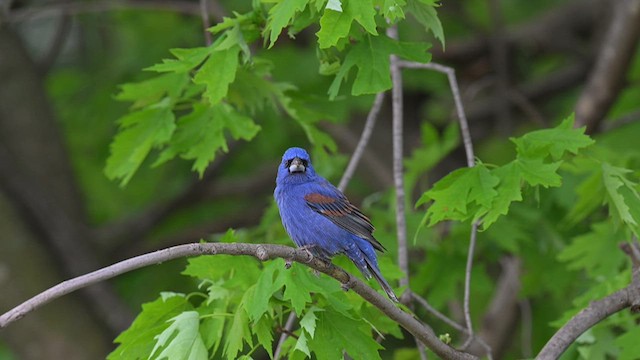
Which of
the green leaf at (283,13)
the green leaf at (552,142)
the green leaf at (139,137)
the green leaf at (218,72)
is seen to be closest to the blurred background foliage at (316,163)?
the green leaf at (139,137)

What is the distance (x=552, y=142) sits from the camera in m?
4.77

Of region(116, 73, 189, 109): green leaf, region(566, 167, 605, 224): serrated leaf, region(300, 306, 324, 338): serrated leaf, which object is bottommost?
region(566, 167, 605, 224): serrated leaf

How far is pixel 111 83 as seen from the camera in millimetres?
9828

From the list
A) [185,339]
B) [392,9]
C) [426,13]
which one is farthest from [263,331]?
[426,13]

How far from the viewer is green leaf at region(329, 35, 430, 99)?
4.53 m

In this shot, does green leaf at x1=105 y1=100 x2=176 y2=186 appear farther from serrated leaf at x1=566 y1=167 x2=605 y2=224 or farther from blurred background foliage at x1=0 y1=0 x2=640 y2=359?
serrated leaf at x1=566 y1=167 x2=605 y2=224

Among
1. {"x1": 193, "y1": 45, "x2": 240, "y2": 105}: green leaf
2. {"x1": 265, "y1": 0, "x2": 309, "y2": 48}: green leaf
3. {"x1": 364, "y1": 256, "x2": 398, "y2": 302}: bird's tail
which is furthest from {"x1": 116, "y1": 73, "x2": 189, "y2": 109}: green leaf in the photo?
{"x1": 364, "y1": 256, "x2": 398, "y2": 302}: bird's tail

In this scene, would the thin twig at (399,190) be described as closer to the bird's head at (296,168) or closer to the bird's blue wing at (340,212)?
the bird's blue wing at (340,212)

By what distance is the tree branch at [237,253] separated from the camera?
3.45m

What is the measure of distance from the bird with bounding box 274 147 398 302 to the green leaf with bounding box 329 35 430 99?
1.94ft

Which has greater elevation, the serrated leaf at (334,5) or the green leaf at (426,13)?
the serrated leaf at (334,5)

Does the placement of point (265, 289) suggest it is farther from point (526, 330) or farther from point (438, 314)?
point (526, 330)

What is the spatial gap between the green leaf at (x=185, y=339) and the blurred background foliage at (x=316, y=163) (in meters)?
1.49

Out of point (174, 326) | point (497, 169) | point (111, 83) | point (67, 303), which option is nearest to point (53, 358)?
point (67, 303)
